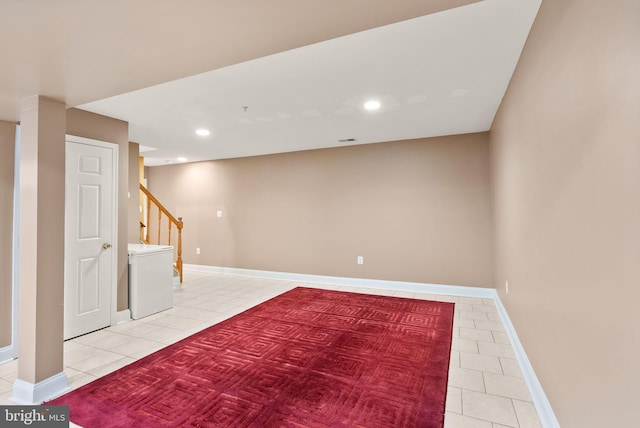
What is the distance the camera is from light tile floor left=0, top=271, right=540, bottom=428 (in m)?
2.02

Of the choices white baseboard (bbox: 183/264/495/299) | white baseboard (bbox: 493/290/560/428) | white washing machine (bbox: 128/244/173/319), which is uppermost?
white washing machine (bbox: 128/244/173/319)

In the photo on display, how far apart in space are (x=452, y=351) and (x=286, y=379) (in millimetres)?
1527

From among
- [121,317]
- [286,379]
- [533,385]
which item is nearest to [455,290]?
[533,385]

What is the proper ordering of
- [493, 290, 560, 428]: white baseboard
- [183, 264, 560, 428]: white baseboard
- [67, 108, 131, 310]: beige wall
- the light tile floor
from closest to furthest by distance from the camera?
[493, 290, 560, 428]: white baseboard
[183, 264, 560, 428]: white baseboard
the light tile floor
[67, 108, 131, 310]: beige wall

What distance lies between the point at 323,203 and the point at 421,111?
257 cm

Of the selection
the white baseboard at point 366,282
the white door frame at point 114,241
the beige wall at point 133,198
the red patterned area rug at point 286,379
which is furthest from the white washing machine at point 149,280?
the white baseboard at point 366,282

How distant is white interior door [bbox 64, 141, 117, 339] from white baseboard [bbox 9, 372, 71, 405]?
1125mm

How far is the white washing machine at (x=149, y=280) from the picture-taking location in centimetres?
376

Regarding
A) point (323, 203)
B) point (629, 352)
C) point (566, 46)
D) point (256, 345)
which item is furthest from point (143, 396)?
point (323, 203)

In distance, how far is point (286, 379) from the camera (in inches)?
93.4

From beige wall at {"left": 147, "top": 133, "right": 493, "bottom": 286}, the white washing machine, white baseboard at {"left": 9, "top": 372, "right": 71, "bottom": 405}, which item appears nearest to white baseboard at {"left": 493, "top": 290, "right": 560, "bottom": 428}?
beige wall at {"left": 147, "top": 133, "right": 493, "bottom": 286}

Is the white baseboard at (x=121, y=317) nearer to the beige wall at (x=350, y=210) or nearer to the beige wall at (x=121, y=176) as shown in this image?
the beige wall at (x=121, y=176)

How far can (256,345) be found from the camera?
2994 mm

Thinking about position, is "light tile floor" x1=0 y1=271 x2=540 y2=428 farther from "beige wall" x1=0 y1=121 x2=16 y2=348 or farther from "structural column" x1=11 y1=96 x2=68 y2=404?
"beige wall" x1=0 y1=121 x2=16 y2=348
